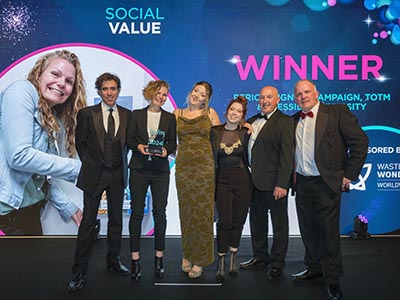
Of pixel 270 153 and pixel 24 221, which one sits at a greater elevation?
pixel 270 153

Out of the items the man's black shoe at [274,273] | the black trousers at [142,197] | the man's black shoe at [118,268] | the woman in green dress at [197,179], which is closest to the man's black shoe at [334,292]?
the man's black shoe at [274,273]

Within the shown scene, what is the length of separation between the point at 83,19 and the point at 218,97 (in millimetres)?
1855

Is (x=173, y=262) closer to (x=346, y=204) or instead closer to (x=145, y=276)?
(x=145, y=276)

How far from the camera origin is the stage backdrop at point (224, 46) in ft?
14.3

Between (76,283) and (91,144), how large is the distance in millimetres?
1094

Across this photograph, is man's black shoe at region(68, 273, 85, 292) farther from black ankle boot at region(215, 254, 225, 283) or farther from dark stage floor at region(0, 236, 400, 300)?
black ankle boot at region(215, 254, 225, 283)

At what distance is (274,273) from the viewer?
3.10 m

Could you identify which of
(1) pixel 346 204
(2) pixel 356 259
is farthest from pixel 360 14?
(2) pixel 356 259

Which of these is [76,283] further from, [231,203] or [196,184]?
[231,203]

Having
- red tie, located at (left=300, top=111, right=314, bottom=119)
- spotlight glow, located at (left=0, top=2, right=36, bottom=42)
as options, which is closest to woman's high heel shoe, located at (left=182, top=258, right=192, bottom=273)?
red tie, located at (left=300, top=111, right=314, bottom=119)

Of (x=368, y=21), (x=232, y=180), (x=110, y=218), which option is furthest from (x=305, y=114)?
(x=368, y=21)

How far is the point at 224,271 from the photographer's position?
125 inches

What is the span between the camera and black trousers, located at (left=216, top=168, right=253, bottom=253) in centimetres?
Answer: 307

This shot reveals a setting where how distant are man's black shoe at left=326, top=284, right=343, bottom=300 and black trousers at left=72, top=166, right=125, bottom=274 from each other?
1.76 meters
